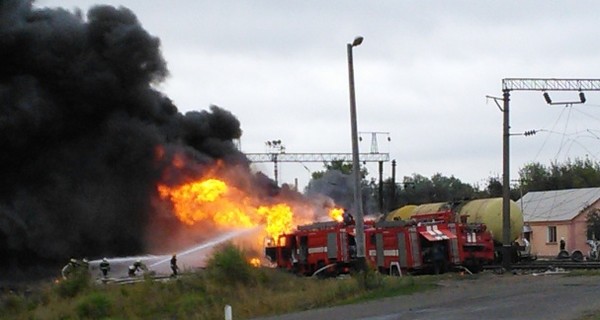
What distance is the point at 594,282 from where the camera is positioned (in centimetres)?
2133

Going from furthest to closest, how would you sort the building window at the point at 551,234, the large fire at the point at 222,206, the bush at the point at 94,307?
the building window at the point at 551,234 < the large fire at the point at 222,206 < the bush at the point at 94,307

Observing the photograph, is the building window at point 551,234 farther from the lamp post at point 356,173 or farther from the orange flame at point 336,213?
the lamp post at point 356,173

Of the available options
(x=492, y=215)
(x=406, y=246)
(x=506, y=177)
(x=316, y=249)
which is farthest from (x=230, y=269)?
(x=492, y=215)

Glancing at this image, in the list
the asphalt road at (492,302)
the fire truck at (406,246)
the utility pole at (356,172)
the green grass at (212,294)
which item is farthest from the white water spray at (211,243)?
the asphalt road at (492,302)

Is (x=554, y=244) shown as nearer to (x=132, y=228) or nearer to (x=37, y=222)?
(x=132, y=228)

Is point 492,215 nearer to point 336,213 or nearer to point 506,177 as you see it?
point 506,177

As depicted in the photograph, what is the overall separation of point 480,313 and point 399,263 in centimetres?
1337

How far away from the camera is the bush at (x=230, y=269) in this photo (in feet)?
95.8

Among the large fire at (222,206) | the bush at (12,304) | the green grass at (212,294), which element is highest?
the large fire at (222,206)

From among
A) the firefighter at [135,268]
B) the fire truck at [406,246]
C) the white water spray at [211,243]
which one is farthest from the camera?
the white water spray at [211,243]

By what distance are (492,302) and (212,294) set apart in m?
11.6

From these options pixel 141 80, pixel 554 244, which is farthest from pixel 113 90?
pixel 554 244

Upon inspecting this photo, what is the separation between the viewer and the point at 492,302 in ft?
61.4

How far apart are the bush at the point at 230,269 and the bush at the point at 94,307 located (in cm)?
396
